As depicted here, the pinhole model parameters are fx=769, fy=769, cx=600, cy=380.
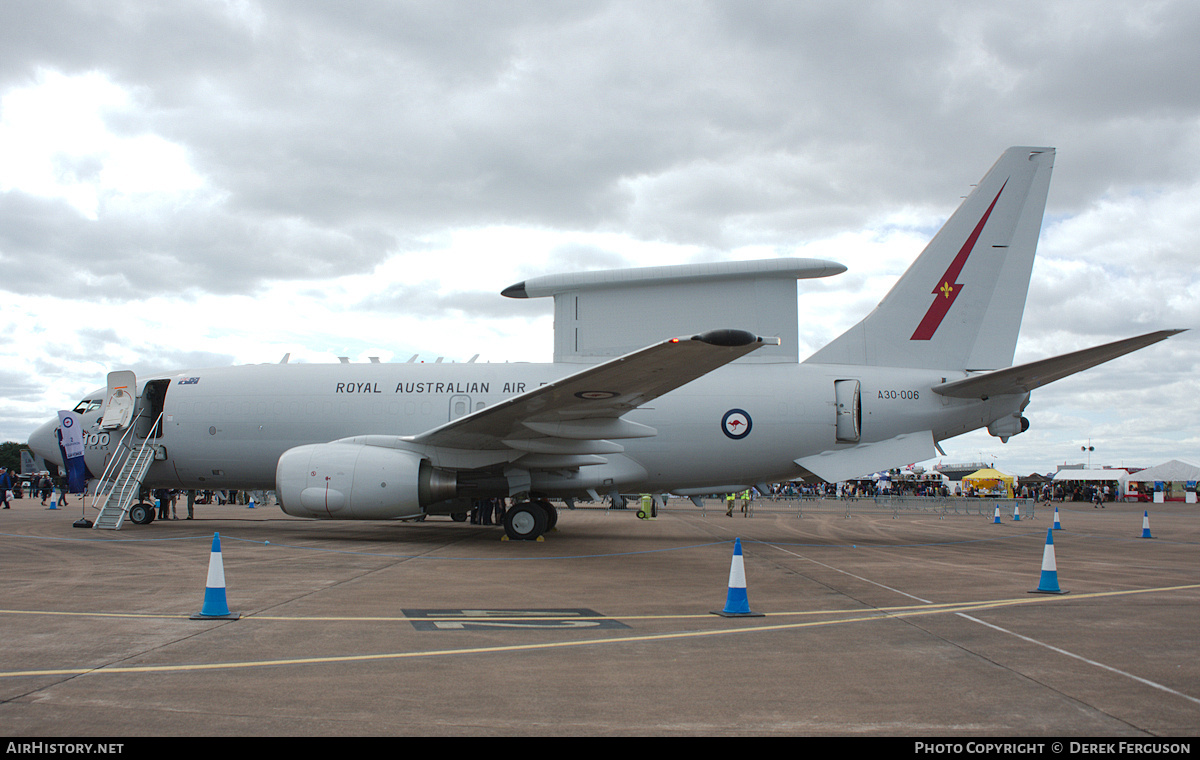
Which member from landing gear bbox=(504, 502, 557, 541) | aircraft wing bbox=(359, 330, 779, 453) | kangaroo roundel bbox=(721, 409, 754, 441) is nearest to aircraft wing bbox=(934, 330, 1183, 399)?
kangaroo roundel bbox=(721, 409, 754, 441)

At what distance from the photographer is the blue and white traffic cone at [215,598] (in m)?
6.78

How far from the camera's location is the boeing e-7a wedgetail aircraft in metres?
15.1

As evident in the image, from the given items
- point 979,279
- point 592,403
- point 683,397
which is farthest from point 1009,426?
point 592,403

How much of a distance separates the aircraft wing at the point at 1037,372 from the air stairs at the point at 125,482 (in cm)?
1693

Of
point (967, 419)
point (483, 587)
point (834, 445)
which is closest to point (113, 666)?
point (483, 587)

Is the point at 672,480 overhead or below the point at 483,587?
overhead

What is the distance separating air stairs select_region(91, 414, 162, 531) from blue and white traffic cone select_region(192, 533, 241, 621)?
11.7 meters

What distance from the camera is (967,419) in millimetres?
15781

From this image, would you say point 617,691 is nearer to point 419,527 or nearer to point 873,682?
point 873,682

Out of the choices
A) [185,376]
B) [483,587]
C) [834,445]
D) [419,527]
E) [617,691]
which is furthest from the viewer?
[419,527]

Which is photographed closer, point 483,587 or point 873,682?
point 873,682

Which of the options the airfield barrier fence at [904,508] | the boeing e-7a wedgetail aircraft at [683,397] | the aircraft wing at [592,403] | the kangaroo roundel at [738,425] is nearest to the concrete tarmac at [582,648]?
the aircraft wing at [592,403]

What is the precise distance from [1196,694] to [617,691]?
3557mm

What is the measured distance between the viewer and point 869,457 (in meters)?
15.6
